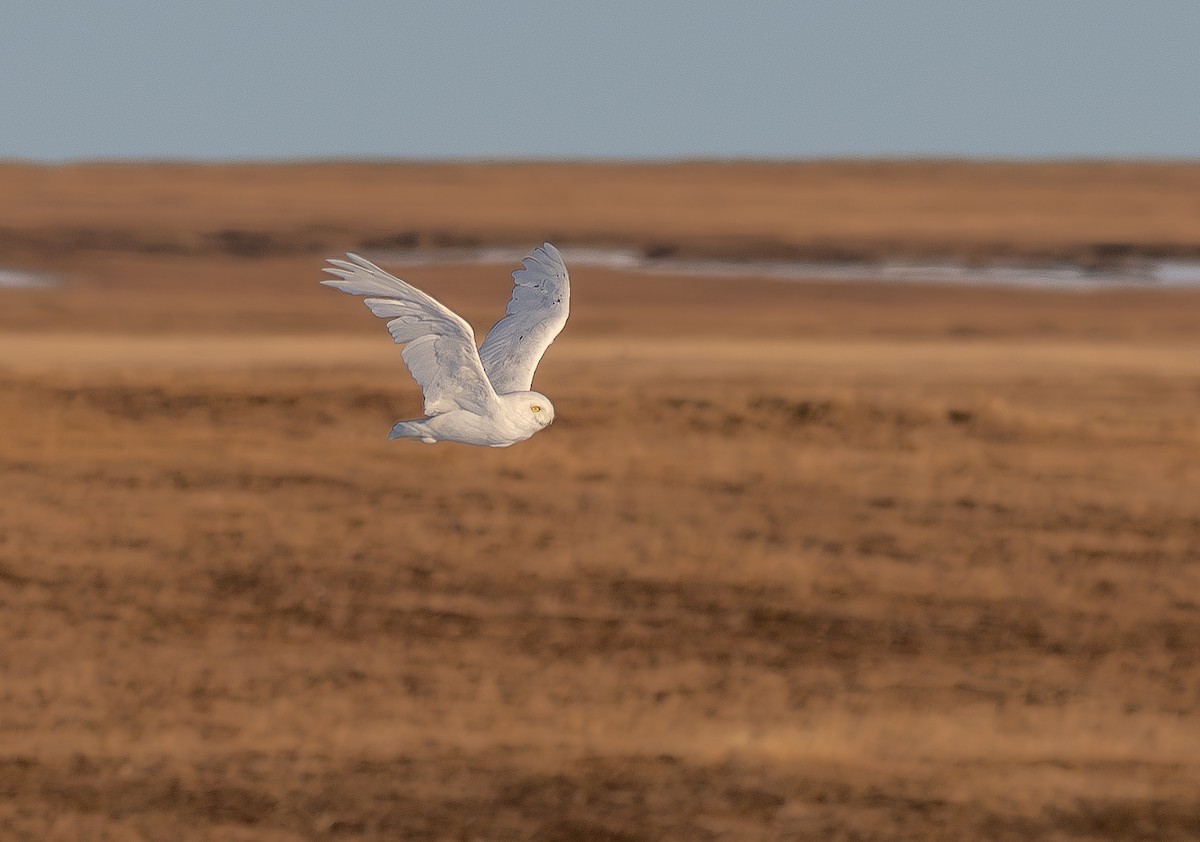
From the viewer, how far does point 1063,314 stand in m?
26.3

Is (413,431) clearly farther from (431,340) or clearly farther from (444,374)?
(431,340)

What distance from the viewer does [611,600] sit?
48.8ft

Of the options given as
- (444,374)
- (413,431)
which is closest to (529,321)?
(444,374)

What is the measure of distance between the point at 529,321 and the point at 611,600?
380 centimetres

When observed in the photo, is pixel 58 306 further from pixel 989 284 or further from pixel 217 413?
pixel 989 284

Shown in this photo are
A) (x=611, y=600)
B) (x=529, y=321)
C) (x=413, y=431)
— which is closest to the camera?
(x=413, y=431)

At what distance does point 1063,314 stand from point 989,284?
2.61 m

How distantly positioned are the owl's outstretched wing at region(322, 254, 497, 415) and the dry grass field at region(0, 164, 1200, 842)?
3.28 metres

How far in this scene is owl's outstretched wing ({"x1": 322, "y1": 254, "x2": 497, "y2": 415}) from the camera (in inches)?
385

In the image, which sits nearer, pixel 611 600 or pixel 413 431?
pixel 413 431

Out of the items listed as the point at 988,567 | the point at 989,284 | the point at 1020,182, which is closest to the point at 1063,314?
the point at 989,284

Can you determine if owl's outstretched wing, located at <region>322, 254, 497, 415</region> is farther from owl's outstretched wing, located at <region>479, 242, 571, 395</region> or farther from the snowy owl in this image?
owl's outstretched wing, located at <region>479, 242, 571, 395</region>

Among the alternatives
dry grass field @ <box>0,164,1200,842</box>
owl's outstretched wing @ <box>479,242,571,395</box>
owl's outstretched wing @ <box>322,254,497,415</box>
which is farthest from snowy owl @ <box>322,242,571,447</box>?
dry grass field @ <box>0,164,1200,842</box>

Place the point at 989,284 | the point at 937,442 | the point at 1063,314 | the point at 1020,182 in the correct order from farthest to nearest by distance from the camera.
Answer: the point at 1020,182 → the point at 989,284 → the point at 1063,314 → the point at 937,442
